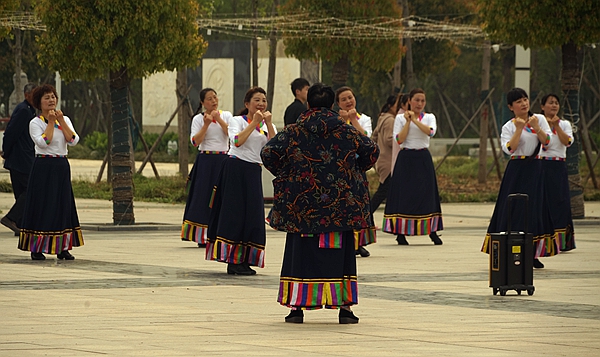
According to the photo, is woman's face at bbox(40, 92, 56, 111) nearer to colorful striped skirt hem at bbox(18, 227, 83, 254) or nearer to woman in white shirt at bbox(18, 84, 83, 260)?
woman in white shirt at bbox(18, 84, 83, 260)

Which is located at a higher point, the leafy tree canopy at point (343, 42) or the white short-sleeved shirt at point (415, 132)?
the leafy tree canopy at point (343, 42)

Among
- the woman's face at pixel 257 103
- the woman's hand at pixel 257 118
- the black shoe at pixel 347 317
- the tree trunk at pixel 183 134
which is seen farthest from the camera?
the tree trunk at pixel 183 134

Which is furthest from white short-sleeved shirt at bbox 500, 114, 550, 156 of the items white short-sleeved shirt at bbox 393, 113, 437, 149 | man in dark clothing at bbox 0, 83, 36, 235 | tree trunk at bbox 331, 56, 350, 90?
tree trunk at bbox 331, 56, 350, 90

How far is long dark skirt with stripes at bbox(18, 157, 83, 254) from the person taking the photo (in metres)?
12.8

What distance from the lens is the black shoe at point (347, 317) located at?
855cm

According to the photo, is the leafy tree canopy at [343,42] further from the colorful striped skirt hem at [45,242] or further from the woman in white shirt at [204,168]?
the colorful striped skirt hem at [45,242]

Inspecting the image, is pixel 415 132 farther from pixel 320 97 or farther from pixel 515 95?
pixel 320 97

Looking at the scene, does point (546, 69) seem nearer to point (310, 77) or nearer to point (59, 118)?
point (310, 77)

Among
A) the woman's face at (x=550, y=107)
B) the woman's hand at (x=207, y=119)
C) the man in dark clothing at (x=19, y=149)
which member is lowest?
the man in dark clothing at (x=19, y=149)

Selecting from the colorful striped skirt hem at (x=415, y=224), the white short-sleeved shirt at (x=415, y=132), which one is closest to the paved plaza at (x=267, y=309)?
the colorful striped skirt hem at (x=415, y=224)

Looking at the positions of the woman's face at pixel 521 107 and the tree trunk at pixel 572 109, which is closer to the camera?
the woman's face at pixel 521 107

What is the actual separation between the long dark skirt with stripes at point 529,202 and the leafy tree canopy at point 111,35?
631 cm

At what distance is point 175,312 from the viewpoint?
8.98 metres

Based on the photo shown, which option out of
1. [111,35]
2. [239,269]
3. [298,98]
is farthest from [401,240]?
[111,35]
